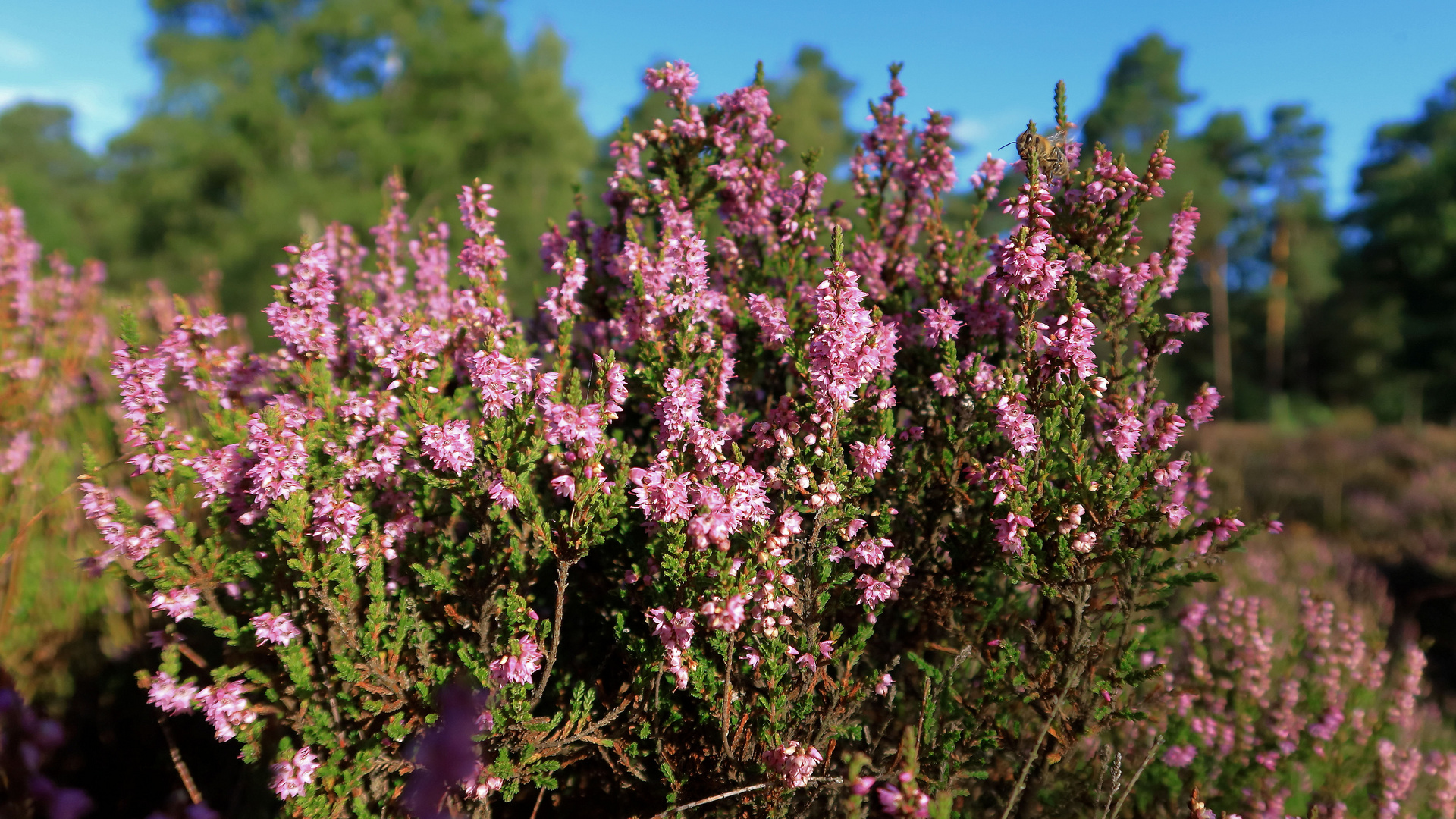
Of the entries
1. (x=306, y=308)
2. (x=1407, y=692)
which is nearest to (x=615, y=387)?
(x=306, y=308)

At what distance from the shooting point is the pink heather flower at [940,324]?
2584 mm

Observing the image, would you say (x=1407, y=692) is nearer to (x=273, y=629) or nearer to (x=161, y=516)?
(x=273, y=629)

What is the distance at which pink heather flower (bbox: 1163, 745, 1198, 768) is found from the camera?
127 inches

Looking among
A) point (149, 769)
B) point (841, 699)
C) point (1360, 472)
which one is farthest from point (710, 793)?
point (1360, 472)

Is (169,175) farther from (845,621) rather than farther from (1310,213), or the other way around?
(1310,213)

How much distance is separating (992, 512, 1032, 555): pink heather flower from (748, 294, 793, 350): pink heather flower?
94 cm

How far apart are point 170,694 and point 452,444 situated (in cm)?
129

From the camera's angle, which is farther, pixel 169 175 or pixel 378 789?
pixel 169 175

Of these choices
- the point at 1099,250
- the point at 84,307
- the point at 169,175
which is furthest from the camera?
the point at 169,175

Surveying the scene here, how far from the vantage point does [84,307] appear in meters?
6.06

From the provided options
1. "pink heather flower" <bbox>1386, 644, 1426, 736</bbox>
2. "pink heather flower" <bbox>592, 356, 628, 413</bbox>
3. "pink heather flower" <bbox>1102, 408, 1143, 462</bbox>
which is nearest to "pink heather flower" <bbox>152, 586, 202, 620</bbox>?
"pink heather flower" <bbox>592, 356, 628, 413</bbox>

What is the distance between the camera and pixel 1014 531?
2.31 meters

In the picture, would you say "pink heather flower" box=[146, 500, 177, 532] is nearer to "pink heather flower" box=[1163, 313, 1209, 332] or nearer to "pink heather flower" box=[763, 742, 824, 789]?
"pink heather flower" box=[763, 742, 824, 789]

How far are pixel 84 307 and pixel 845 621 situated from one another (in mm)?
6929
